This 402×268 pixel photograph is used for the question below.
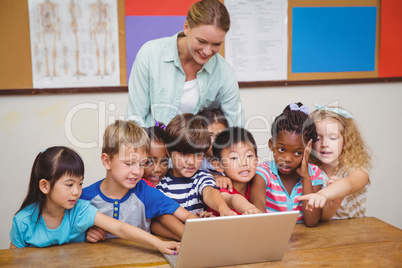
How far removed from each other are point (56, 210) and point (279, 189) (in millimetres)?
899

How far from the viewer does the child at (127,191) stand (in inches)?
58.0

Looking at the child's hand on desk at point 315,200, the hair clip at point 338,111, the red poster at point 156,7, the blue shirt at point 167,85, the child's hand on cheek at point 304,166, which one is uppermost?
the red poster at point 156,7

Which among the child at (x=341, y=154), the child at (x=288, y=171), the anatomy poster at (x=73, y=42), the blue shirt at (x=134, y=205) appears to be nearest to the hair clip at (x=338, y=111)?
the child at (x=341, y=154)

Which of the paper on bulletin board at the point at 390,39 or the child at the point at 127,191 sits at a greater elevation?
the paper on bulletin board at the point at 390,39

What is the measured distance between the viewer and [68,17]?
275cm

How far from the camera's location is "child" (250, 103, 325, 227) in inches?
66.7

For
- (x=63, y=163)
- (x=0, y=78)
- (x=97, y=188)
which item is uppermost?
(x=0, y=78)

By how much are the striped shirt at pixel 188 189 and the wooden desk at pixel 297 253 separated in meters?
0.35

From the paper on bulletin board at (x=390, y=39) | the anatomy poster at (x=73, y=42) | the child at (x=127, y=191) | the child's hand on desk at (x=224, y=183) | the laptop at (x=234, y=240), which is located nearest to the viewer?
the laptop at (x=234, y=240)

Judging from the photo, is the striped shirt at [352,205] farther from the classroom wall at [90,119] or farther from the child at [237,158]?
the classroom wall at [90,119]

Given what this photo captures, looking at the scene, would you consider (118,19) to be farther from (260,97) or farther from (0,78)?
(260,97)

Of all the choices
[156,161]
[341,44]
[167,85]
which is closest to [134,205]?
[156,161]

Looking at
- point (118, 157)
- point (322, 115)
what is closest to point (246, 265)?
point (118, 157)

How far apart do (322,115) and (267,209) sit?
0.51 meters
